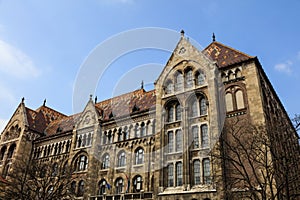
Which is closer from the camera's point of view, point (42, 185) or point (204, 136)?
point (204, 136)

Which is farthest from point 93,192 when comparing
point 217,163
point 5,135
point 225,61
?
point 5,135

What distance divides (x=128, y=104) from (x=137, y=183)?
12655mm

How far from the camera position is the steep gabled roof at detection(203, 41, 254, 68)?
28422mm

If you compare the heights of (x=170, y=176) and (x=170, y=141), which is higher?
(x=170, y=141)

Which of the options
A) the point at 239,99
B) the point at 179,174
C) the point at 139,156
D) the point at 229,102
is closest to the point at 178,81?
the point at 229,102

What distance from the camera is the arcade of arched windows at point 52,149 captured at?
40.0m

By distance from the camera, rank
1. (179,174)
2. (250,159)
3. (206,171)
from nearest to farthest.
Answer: (250,159)
(206,171)
(179,174)

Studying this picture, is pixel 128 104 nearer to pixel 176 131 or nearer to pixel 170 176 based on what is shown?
pixel 176 131

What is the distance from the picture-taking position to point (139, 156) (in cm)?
3111

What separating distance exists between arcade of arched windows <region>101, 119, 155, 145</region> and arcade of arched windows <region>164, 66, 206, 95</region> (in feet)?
14.8

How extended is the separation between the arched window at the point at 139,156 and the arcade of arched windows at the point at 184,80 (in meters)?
7.26

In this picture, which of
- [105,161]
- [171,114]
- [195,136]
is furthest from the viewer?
[105,161]

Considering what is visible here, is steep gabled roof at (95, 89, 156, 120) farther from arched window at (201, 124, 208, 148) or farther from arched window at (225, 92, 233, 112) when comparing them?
arched window at (225, 92, 233, 112)

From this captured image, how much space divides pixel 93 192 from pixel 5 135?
84.2 ft
